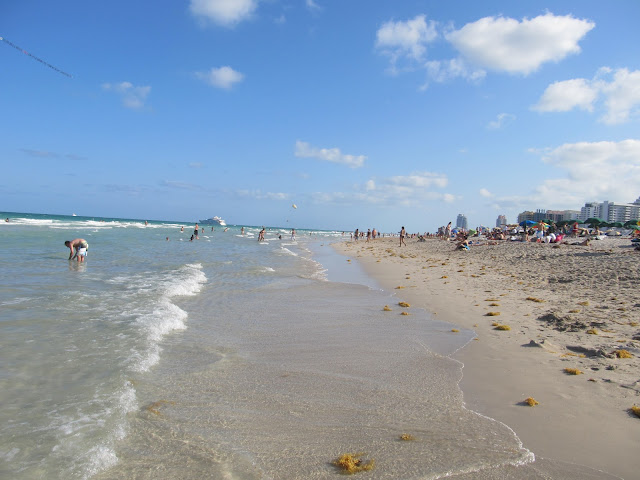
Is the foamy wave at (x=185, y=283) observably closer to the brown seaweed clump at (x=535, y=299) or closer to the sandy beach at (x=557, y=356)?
the sandy beach at (x=557, y=356)

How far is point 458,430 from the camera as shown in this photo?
12.5 ft

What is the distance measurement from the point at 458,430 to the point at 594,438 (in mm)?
1327

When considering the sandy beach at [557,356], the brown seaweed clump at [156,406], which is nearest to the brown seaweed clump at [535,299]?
the sandy beach at [557,356]

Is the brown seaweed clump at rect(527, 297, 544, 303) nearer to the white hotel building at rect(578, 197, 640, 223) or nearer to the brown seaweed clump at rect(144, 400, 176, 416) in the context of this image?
the brown seaweed clump at rect(144, 400, 176, 416)

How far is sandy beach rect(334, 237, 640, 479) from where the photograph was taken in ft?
12.0

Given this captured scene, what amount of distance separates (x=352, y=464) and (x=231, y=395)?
200 cm

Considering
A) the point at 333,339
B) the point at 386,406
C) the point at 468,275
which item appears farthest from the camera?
the point at 468,275

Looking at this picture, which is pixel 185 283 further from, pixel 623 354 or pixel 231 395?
pixel 623 354

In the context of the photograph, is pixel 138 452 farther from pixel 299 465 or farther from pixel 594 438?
pixel 594 438

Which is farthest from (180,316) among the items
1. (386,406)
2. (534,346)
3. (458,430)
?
(534,346)

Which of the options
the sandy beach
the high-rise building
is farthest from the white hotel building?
the sandy beach

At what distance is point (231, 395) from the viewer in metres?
4.59

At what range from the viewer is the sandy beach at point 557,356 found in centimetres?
367

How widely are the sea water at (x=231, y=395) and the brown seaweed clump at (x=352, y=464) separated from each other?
0.07m
